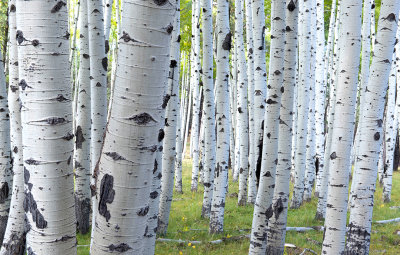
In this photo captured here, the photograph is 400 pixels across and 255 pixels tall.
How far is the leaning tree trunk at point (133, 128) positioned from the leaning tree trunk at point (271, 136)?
337 cm

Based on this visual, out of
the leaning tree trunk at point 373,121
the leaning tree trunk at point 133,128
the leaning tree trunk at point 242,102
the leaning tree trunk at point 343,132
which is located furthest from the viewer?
the leaning tree trunk at point 242,102

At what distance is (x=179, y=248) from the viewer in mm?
7062

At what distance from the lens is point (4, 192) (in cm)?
629

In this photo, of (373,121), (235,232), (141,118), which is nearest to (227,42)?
(373,121)

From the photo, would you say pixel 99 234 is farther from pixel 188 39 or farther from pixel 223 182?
pixel 188 39

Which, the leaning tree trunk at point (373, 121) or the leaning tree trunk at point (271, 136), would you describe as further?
the leaning tree trunk at point (373, 121)

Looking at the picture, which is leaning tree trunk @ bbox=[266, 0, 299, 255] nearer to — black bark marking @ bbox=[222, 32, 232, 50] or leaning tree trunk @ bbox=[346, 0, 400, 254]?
leaning tree trunk @ bbox=[346, 0, 400, 254]

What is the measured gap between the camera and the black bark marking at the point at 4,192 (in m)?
6.25

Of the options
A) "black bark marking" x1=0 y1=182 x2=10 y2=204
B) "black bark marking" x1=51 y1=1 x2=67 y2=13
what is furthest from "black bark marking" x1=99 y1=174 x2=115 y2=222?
"black bark marking" x1=0 y1=182 x2=10 y2=204

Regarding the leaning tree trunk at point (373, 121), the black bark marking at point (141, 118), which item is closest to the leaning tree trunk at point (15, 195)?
the black bark marking at point (141, 118)

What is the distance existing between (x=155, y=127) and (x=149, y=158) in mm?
156

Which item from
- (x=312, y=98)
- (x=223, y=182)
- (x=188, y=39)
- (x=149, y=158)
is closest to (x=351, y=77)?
(x=223, y=182)

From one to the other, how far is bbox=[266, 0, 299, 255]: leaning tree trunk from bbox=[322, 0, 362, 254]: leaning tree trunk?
587 millimetres

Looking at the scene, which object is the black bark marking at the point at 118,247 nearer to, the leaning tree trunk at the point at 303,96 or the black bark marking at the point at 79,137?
the black bark marking at the point at 79,137
